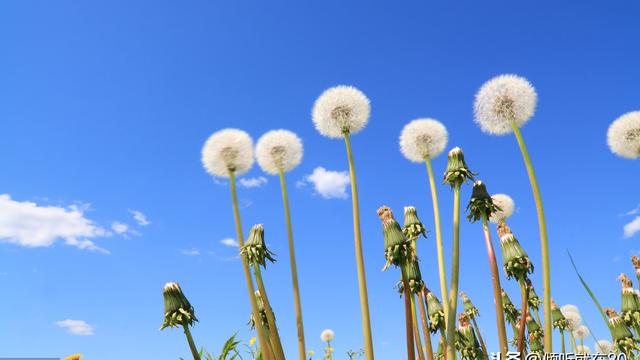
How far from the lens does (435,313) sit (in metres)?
6.55

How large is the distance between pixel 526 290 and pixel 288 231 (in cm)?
322

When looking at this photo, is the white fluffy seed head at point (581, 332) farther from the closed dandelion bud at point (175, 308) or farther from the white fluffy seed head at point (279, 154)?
the closed dandelion bud at point (175, 308)

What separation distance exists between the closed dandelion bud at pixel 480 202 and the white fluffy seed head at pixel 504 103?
774 millimetres

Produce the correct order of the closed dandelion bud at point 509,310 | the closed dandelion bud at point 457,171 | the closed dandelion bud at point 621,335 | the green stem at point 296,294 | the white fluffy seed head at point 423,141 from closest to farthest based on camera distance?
1. the green stem at point 296,294
2. the closed dandelion bud at point 457,171
3. the white fluffy seed head at point 423,141
4. the closed dandelion bud at point 621,335
5. the closed dandelion bud at point 509,310

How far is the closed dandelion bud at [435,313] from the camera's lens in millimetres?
6480

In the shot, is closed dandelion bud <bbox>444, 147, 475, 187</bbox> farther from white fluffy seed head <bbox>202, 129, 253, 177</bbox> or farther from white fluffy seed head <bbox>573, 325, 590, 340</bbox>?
white fluffy seed head <bbox>573, 325, 590, 340</bbox>

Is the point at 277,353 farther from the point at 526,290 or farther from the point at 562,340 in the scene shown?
the point at 562,340

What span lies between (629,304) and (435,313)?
133 inches

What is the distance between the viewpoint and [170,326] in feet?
17.4

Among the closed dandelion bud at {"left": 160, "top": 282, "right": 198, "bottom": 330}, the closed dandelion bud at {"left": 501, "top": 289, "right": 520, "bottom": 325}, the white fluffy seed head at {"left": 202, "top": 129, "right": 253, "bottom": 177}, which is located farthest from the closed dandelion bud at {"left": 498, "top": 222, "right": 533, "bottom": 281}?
the closed dandelion bud at {"left": 160, "top": 282, "right": 198, "bottom": 330}

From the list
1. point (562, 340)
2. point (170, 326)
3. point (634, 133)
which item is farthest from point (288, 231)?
point (562, 340)

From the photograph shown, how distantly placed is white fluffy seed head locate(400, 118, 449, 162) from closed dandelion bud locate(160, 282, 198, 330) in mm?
3142

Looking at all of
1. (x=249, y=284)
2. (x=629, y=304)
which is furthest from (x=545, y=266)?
(x=629, y=304)

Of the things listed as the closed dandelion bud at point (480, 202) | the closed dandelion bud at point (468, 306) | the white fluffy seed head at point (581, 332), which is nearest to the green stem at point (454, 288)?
the closed dandelion bud at point (480, 202)
